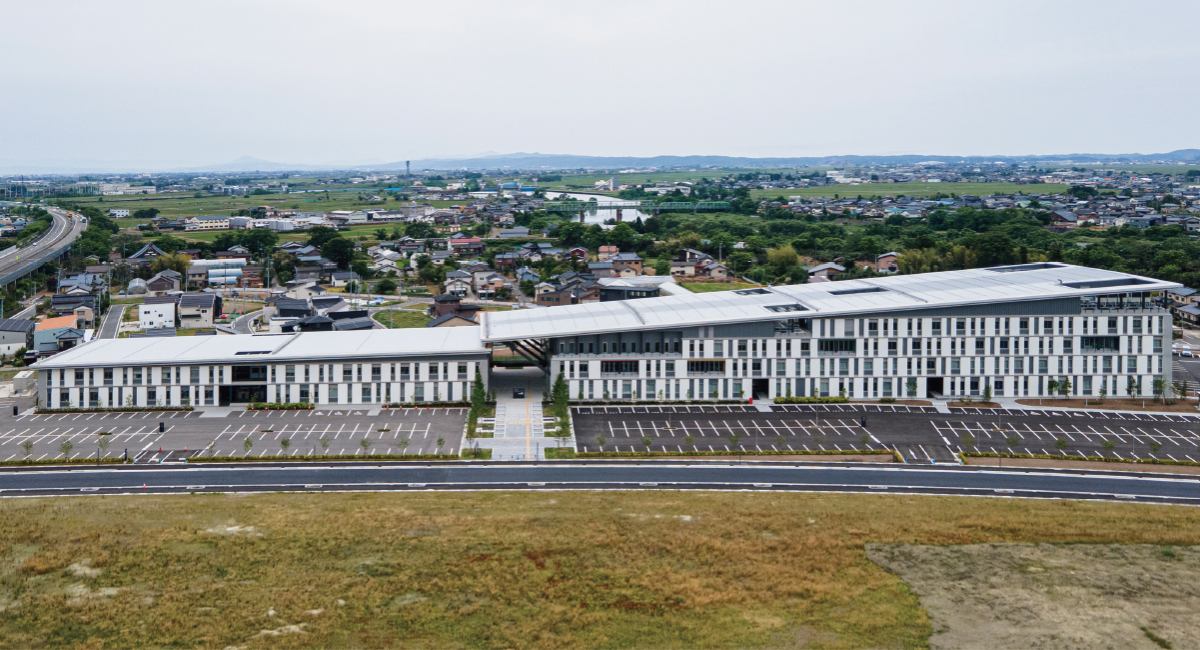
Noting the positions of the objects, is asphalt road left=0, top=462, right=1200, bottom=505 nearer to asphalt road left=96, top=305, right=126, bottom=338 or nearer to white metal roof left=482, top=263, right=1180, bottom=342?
white metal roof left=482, top=263, right=1180, bottom=342

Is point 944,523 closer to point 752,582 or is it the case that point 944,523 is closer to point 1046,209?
point 752,582

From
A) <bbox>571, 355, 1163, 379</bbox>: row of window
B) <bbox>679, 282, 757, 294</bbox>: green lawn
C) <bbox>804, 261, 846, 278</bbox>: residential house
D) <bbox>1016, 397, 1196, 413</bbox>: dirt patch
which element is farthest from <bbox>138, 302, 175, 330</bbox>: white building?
<bbox>1016, 397, 1196, 413</bbox>: dirt patch

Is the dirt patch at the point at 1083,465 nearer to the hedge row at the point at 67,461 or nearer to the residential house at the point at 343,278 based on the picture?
the hedge row at the point at 67,461

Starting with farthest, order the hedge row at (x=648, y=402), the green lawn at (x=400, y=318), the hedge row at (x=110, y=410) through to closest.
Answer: the green lawn at (x=400, y=318) → the hedge row at (x=648, y=402) → the hedge row at (x=110, y=410)

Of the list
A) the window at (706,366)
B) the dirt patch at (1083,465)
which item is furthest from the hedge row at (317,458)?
the dirt patch at (1083,465)

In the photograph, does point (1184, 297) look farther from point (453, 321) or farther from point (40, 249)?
point (40, 249)

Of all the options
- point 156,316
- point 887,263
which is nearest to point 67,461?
point 156,316
